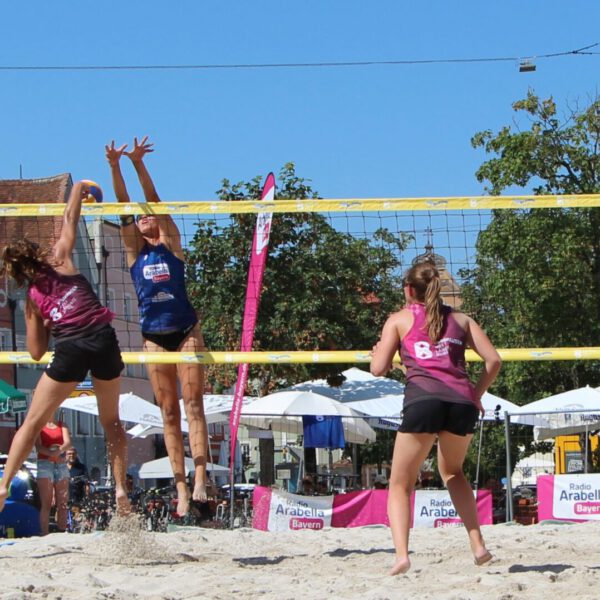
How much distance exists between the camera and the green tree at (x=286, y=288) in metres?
19.5

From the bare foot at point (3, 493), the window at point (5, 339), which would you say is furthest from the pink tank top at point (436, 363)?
the window at point (5, 339)

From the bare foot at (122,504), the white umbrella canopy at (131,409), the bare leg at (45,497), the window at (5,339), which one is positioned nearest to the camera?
the bare foot at (122,504)

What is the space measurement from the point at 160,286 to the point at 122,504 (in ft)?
4.33

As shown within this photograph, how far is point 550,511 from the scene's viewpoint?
11.9 m

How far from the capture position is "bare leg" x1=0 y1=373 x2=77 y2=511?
19.3 feet

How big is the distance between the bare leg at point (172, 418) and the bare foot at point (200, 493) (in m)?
0.07

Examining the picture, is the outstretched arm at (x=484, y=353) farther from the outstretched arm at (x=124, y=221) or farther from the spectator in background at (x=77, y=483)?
the spectator in background at (x=77, y=483)

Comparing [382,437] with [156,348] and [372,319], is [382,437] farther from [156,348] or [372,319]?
[156,348]

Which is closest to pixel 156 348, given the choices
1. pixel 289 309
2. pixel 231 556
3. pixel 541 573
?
pixel 231 556

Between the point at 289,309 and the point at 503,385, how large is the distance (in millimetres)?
7402

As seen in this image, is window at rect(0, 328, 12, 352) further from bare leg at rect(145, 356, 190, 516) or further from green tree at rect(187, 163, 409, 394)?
bare leg at rect(145, 356, 190, 516)

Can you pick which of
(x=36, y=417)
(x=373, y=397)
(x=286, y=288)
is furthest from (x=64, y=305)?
(x=286, y=288)

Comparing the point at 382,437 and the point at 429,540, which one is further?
the point at 382,437

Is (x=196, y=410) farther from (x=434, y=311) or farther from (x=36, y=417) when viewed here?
(x=434, y=311)
